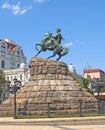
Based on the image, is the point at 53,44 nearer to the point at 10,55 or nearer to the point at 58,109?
the point at 58,109

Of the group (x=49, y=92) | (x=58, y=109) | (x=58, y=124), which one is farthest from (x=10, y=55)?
(x=58, y=124)

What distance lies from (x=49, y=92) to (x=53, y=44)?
213 inches

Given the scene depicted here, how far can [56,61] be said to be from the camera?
32.1 metres

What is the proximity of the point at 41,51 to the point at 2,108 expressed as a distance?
7.09 m

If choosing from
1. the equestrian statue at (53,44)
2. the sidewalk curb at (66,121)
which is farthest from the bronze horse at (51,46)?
the sidewalk curb at (66,121)

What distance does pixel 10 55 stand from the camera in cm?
10125

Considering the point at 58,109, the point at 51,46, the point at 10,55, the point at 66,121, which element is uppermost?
the point at 10,55

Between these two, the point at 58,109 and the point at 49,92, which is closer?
the point at 58,109

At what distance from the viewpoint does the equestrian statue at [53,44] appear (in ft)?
107

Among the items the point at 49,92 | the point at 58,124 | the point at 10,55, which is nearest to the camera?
the point at 58,124

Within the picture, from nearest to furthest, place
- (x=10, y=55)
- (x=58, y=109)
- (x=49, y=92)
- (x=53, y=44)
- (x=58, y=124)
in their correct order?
1. (x=58, y=124)
2. (x=58, y=109)
3. (x=49, y=92)
4. (x=53, y=44)
5. (x=10, y=55)

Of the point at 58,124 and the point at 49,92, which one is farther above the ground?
the point at 49,92

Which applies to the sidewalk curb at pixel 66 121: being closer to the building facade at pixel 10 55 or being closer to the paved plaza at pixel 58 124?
the paved plaza at pixel 58 124

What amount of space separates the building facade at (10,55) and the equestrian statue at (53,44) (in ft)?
211
